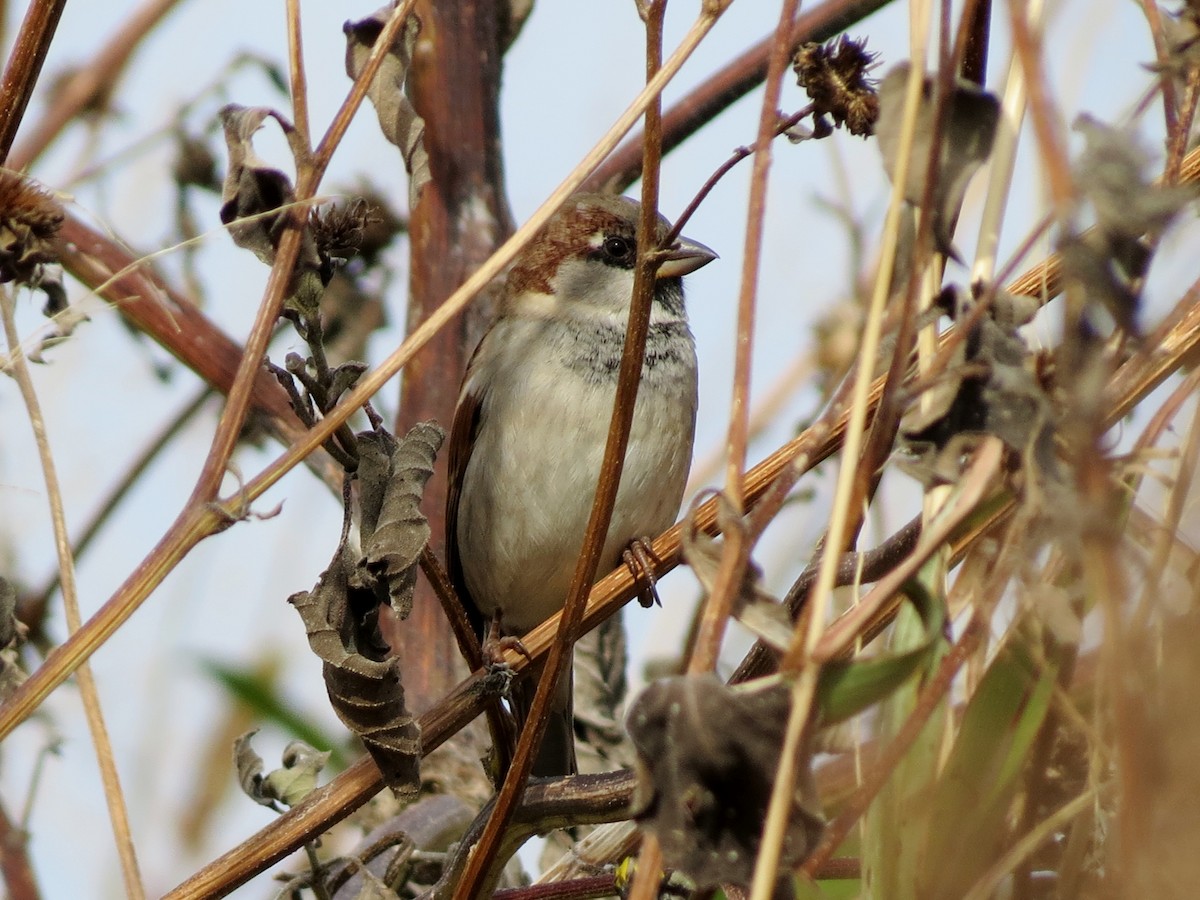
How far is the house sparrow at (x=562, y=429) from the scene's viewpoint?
273 centimetres

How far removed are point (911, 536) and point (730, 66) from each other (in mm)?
1333

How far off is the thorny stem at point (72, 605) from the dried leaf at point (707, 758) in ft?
2.20

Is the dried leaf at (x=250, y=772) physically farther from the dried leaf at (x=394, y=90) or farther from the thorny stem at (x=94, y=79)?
the thorny stem at (x=94, y=79)

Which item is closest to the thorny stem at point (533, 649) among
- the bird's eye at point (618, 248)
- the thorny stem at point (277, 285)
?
the thorny stem at point (277, 285)

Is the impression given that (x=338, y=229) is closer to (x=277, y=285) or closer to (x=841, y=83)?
(x=277, y=285)

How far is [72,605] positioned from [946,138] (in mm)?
1015

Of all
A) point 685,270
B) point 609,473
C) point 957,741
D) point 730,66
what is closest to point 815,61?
point 609,473

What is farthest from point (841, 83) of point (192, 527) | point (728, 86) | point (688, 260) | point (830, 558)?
point (688, 260)

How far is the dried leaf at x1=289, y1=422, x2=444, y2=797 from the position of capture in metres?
1.38

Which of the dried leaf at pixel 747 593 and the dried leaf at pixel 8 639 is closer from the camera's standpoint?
the dried leaf at pixel 747 593

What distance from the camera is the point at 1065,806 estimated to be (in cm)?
106

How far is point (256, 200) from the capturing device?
136 cm

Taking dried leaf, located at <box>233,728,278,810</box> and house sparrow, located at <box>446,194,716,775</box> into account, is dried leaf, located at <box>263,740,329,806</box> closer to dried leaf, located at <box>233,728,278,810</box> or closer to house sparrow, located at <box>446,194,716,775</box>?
dried leaf, located at <box>233,728,278,810</box>

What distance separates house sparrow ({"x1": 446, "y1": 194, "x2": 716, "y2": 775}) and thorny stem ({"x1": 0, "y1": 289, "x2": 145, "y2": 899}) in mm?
1215
